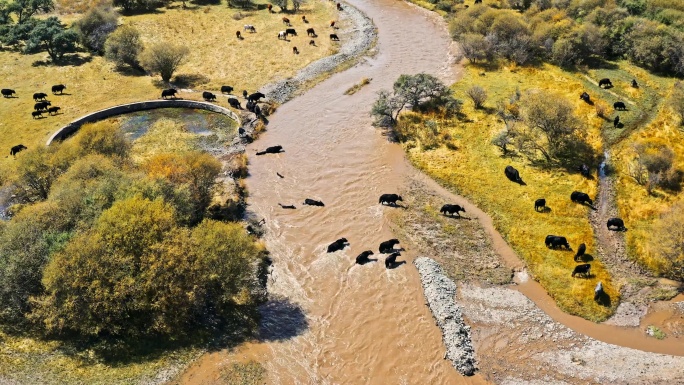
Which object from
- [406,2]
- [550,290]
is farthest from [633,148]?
[406,2]

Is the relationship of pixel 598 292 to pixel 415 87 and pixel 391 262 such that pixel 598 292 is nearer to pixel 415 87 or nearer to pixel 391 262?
pixel 391 262

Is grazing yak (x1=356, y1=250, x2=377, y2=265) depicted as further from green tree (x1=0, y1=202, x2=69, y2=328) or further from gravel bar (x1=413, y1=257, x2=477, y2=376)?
green tree (x1=0, y1=202, x2=69, y2=328)

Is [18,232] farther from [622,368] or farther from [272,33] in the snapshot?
[272,33]

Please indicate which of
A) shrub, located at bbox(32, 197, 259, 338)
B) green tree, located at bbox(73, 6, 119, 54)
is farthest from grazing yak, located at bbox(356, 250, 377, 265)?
green tree, located at bbox(73, 6, 119, 54)

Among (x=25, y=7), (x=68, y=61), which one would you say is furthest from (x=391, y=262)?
(x=25, y=7)

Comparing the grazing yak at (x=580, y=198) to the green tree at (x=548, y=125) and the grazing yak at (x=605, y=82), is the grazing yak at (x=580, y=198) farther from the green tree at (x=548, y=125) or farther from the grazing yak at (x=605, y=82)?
the grazing yak at (x=605, y=82)
